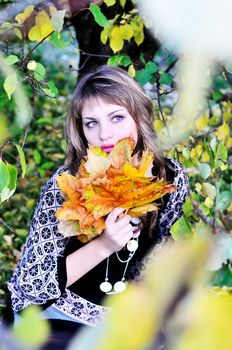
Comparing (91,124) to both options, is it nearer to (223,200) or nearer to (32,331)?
(223,200)

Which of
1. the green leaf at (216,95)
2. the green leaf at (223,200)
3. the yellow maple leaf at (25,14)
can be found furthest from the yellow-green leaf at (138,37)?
the green leaf at (223,200)

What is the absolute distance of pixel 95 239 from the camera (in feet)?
5.12

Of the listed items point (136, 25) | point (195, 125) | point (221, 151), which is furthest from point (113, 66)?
point (195, 125)

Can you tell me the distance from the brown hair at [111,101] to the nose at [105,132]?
0.09 metres

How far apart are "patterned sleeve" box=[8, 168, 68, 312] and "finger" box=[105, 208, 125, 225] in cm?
21

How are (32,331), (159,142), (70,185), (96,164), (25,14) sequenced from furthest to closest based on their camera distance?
1. (159,142)
2. (25,14)
3. (70,185)
4. (96,164)
5. (32,331)

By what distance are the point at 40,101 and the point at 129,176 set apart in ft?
11.4

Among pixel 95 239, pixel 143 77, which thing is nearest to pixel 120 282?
pixel 95 239

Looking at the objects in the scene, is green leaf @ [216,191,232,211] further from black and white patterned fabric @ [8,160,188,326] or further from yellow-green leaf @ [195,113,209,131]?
yellow-green leaf @ [195,113,209,131]

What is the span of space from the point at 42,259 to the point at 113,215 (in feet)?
0.98

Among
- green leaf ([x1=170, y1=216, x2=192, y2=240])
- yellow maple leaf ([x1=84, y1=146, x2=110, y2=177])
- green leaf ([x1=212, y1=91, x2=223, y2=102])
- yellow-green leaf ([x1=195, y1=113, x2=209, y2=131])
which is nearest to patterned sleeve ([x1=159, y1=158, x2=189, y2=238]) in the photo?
green leaf ([x1=170, y1=216, x2=192, y2=240])

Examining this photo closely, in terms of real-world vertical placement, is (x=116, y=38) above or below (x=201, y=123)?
above

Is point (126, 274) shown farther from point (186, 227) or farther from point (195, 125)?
point (195, 125)

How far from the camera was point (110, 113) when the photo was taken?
1640mm
